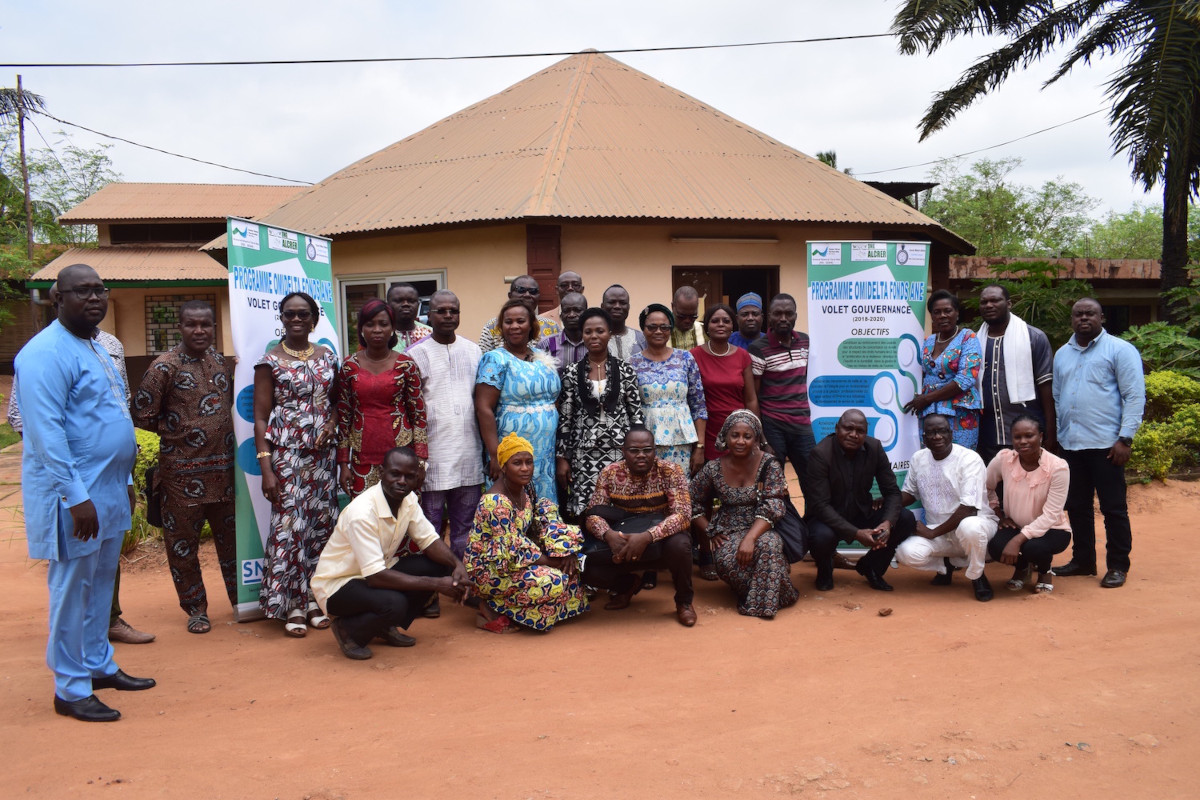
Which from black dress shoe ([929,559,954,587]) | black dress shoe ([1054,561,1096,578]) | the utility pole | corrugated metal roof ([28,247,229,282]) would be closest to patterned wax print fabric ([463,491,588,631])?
black dress shoe ([929,559,954,587])

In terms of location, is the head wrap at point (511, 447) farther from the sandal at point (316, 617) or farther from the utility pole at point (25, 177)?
the utility pole at point (25, 177)

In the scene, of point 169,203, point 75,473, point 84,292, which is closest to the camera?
point 75,473

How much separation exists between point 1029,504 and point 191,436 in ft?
16.2

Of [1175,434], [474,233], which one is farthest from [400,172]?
[1175,434]

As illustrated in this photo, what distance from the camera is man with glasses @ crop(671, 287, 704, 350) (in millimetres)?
6547

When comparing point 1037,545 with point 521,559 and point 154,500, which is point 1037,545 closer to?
point 521,559

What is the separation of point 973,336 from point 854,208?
5.62 metres

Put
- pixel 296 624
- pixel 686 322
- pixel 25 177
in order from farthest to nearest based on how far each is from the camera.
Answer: pixel 25 177 → pixel 686 322 → pixel 296 624

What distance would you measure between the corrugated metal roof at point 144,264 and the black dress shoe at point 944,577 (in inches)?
592

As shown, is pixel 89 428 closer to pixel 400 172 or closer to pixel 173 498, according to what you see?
pixel 173 498

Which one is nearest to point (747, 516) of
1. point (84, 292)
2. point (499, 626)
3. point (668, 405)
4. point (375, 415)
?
point (668, 405)

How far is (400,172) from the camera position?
1212 cm

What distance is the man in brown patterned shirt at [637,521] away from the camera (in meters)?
5.11

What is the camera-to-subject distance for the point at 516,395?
17.4 feet
